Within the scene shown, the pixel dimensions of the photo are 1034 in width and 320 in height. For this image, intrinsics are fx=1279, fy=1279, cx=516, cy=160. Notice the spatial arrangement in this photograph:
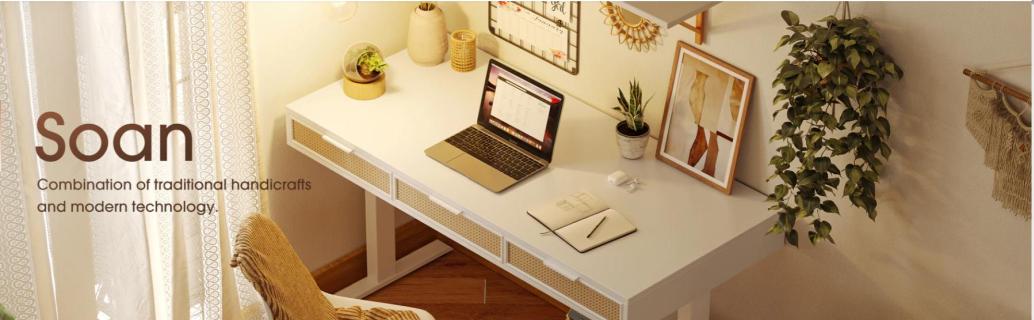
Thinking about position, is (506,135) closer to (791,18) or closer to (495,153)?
(495,153)

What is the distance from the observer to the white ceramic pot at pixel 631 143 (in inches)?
138

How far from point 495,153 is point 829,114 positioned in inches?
38.8

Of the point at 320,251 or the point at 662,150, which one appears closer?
the point at 662,150

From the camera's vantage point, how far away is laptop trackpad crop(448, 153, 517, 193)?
3.44 meters

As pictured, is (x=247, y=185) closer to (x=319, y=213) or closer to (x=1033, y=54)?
(x=319, y=213)

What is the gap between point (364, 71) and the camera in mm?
3807

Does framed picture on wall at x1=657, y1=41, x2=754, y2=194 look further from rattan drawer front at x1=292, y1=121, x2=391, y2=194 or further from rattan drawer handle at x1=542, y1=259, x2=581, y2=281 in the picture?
rattan drawer front at x1=292, y1=121, x2=391, y2=194

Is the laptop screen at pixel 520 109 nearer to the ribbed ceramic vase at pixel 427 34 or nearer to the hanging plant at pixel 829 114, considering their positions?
the ribbed ceramic vase at pixel 427 34

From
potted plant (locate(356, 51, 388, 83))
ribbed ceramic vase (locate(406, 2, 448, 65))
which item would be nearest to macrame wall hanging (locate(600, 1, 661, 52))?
ribbed ceramic vase (locate(406, 2, 448, 65))

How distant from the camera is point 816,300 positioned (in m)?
3.51

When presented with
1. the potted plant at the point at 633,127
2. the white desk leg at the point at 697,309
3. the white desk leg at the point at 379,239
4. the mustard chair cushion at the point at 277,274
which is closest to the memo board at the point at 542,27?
the potted plant at the point at 633,127

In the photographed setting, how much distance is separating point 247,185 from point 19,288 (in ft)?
2.24

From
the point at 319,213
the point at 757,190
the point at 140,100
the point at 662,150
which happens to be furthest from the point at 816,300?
the point at 140,100

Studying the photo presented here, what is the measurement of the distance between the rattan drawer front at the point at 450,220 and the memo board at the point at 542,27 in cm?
63
